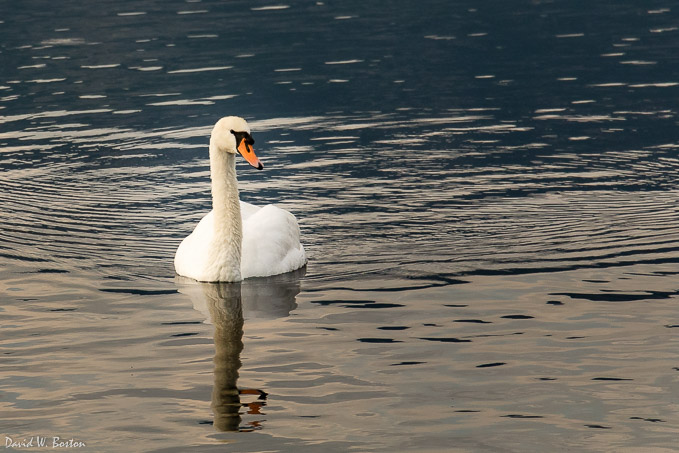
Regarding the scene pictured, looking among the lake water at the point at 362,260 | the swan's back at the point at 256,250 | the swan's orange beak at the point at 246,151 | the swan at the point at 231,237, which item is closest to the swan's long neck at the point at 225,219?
the swan at the point at 231,237

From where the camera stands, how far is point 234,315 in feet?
50.8

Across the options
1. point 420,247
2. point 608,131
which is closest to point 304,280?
point 420,247

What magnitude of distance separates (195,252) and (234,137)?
174 centimetres

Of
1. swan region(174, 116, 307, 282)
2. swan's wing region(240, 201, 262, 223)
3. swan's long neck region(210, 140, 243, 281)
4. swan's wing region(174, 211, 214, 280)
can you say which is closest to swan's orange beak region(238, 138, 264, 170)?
swan region(174, 116, 307, 282)

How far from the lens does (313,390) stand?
12547 millimetres

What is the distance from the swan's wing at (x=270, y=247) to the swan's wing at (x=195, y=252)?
506mm

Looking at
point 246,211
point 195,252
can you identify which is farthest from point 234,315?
point 246,211

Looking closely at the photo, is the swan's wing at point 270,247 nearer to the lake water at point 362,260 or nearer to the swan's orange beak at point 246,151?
the lake water at point 362,260

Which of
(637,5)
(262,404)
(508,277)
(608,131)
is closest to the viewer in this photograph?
(262,404)

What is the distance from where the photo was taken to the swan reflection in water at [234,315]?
39.8 ft

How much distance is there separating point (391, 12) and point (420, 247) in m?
35.9

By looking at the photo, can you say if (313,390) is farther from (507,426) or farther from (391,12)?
(391,12)

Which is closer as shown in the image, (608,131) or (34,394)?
(34,394)

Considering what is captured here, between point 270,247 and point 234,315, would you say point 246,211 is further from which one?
point 234,315
